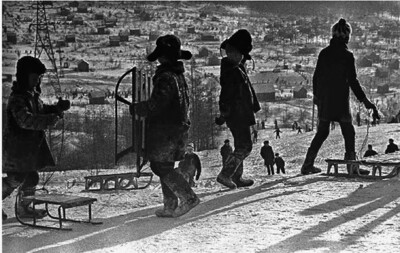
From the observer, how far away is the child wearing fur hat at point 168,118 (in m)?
4.86

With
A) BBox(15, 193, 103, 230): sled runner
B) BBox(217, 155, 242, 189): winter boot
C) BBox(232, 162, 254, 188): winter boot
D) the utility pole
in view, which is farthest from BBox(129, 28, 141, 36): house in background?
BBox(15, 193, 103, 230): sled runner

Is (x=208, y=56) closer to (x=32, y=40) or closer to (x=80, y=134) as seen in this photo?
(x=32, y=40)

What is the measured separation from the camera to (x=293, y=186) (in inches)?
251

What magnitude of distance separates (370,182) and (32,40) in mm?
3028

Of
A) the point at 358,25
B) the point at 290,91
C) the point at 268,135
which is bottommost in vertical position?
the point at 268,135

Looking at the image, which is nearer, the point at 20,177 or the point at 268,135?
the point at 20,177

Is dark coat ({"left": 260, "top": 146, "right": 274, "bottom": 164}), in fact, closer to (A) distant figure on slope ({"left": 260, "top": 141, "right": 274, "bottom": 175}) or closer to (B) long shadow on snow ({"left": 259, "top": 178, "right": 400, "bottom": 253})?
(A) distant figure on slope ({"left": 260, "top": 141, "right": 274, "bottom": 175})

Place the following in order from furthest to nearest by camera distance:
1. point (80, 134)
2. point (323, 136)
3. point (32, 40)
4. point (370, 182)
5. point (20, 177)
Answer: point (80, 134)
point (323, 136)
point (370, 182)
point (32, 40)
point (20, 177)

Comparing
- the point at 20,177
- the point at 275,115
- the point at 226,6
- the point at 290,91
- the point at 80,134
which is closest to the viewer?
the point at 20,177

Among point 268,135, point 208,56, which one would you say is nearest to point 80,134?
point 208,56

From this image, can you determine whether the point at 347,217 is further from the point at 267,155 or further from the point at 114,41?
the point at 267,155

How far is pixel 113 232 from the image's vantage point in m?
4.61

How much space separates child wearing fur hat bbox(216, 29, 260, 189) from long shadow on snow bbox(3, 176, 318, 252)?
1.79 ft

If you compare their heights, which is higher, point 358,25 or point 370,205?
point 358,25
